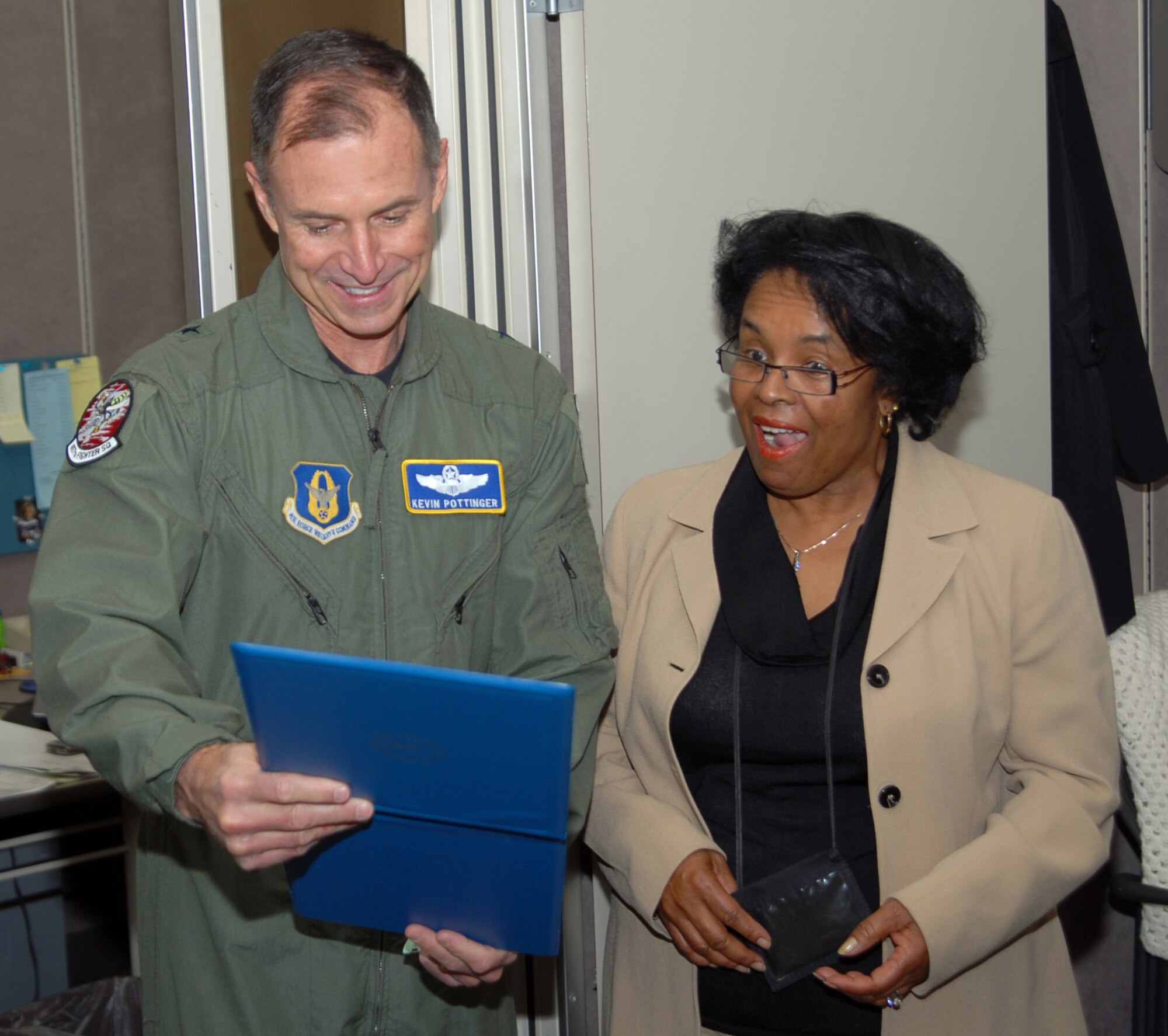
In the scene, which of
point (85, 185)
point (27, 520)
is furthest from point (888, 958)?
point (85, 185)

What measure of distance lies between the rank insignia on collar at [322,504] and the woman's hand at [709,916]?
0.60 metres

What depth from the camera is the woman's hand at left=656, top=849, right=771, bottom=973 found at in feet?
4.76

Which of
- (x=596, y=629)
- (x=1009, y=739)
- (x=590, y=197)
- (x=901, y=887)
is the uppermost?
(x=590, y=197)

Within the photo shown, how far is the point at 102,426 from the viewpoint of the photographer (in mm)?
1257

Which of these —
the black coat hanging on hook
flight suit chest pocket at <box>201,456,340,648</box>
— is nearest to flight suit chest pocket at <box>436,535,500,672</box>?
flight suit chest pocket at <box>201,456,340,648</box>

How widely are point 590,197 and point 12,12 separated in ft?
5.92

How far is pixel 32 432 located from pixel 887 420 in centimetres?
219

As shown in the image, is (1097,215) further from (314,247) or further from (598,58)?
(314,247)

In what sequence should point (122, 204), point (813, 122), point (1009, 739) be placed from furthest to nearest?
1. point (122, 204)
2. point (813, 122)
3. point (1009, 739)

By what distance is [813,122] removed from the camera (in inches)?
80.3

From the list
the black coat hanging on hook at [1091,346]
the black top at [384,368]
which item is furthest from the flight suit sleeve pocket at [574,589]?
the black coat hanging on hook at [1091,346]

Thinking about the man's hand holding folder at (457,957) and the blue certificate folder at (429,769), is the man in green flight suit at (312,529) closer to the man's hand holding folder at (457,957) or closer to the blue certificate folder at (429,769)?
the man's hand holding folder at (457,957)

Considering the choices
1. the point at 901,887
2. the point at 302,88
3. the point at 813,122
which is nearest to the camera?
the point at 302,88

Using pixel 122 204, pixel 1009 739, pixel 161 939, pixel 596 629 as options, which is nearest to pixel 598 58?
pixel 596 629
